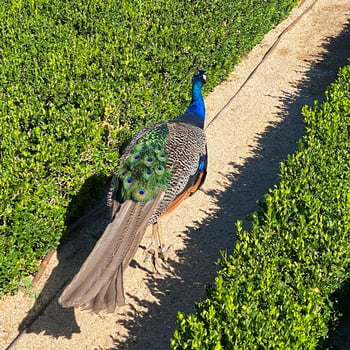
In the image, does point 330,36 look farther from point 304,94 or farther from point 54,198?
point 54,198

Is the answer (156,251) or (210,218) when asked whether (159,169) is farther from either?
(210,218)

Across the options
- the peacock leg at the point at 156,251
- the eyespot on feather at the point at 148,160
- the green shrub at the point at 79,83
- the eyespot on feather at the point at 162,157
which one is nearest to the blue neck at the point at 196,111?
the green shrub at the point at 79,83

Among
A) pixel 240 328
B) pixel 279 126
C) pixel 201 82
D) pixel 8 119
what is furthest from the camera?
pixel 279 126

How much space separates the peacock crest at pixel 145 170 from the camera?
21.4ft

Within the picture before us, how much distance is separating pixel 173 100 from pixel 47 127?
3.24 m

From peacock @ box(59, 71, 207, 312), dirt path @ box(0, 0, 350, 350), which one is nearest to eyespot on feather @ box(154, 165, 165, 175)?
peacock @ box(59, 71, 207, 312)

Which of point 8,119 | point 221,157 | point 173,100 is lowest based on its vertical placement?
point 221,157

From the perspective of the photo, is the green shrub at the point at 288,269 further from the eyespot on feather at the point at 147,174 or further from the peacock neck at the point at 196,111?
the peacock neck at the point at 196,111

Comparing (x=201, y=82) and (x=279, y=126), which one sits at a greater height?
(x=201, y=82)

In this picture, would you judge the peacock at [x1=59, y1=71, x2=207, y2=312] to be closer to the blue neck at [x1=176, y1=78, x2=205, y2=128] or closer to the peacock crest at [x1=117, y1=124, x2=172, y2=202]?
the peacock crest at [x1=117, y1=124, x2=172, y2=202]

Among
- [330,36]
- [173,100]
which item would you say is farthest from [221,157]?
[330,36]

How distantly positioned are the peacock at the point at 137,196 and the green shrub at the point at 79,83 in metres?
1.06

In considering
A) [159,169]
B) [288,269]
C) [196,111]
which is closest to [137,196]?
[159,169]

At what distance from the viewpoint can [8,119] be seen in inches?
320
